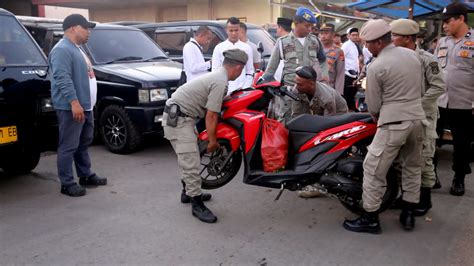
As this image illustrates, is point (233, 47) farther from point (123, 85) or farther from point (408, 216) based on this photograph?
point (408, 216)

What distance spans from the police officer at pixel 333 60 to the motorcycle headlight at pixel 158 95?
2507mm

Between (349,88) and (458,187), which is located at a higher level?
(349,88)

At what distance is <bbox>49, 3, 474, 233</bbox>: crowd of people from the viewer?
3355 mm

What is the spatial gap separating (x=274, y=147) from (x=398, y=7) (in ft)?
23.7

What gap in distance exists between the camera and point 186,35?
27.3 ft

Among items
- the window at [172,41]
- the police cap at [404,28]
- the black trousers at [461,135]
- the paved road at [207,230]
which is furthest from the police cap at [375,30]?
the window at [172,41]

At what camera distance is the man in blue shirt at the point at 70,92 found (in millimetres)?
4238

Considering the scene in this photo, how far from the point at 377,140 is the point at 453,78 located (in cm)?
167

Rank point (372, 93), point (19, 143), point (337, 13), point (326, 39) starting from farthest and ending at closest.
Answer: point (337, 13), point (326, 39), point (19, 143), point (372, 93)

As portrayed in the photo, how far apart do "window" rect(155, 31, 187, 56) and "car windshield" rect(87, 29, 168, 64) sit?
1.09 meters

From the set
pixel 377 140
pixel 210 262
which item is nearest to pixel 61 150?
pixel 210 262

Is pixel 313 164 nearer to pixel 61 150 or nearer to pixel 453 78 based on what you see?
pixel 453 78

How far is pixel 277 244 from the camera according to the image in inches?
136

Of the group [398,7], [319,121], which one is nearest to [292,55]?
[319,121]
